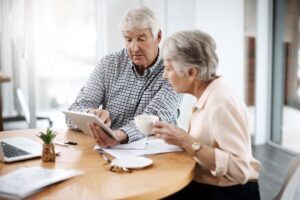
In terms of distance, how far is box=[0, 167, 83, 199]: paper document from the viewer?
1.14 m

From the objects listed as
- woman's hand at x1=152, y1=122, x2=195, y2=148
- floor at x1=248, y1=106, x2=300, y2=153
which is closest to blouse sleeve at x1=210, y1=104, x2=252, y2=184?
woman's hand at x1=152, y1=122, x2=195, y2=148

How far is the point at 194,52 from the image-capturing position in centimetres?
149

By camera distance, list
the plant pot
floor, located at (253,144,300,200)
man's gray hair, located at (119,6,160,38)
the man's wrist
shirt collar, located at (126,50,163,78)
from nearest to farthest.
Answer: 1. the plant pot
2. the man's wrist
3. man's gray hair, located at (119,6,160,38)
4. shirt collar, located at (126,50,163,78)
5. floor, located at (253,144,300,200)

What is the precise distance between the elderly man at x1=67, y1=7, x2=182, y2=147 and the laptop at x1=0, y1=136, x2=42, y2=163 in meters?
0.32

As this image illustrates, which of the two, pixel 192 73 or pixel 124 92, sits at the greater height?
pixel 192 73

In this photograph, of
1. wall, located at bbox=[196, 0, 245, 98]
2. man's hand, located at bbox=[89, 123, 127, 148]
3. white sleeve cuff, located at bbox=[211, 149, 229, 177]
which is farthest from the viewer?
wall, located at bbox=[196, 0, 245, 98]

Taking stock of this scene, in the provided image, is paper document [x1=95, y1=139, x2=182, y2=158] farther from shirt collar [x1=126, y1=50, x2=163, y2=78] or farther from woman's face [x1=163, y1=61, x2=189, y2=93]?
shirt collar [x1=126, y1=50, x2=163, y2=78]

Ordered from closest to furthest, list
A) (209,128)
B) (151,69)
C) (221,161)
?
(221,161) < (209,128) < (151,69)

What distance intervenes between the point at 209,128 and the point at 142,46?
705mm

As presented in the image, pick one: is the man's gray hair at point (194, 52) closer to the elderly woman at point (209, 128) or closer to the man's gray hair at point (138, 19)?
the elderly woman at point (209, 128)

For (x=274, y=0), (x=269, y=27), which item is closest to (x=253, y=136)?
(x=269, y=27)

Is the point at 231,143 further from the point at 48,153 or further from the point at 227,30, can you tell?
the point at 227,30

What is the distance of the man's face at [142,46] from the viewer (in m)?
2.00

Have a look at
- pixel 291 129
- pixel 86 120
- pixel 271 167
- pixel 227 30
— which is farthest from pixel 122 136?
pixel 291 129
